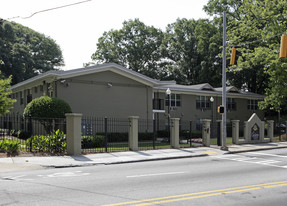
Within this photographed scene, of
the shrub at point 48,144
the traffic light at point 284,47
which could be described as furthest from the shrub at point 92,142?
the traffic light at point 284,47

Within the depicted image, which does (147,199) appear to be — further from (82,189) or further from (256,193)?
(256,193)

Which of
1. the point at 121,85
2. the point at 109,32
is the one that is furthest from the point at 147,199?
the point at 109,32

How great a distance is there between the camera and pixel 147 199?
702cm

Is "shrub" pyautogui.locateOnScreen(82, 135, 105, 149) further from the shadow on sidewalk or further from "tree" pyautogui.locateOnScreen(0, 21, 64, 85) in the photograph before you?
"tree" pyautogui.locateOnScreen(0, 21, 64, 85)

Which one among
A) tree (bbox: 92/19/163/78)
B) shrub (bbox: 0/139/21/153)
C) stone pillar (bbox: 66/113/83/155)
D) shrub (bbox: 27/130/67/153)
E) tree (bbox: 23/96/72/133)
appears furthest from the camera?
tree (bbox: 92/19/163/78)

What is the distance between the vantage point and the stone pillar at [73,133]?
1544 cm

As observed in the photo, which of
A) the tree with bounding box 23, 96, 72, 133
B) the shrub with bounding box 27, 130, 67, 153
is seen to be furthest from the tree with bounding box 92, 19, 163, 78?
the shrub with bounding box 27, 130, 67, 153

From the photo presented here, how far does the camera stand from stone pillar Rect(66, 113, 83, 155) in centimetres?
1544

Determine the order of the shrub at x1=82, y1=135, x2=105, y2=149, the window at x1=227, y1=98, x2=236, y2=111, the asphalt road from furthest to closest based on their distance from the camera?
the window at x1=227, y1=98, x2=236, y2=111 → the shrub at x1=82, y1=135, x2=105, y2=149 → the asphalt road

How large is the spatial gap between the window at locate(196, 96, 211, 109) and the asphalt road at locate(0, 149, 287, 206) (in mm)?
25328

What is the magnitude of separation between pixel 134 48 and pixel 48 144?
44863mm

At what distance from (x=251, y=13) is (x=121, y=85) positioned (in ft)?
59.2

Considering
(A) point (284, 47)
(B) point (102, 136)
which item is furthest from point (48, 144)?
(A) point (284, 47)

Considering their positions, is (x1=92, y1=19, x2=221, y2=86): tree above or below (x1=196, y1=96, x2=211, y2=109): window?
above
